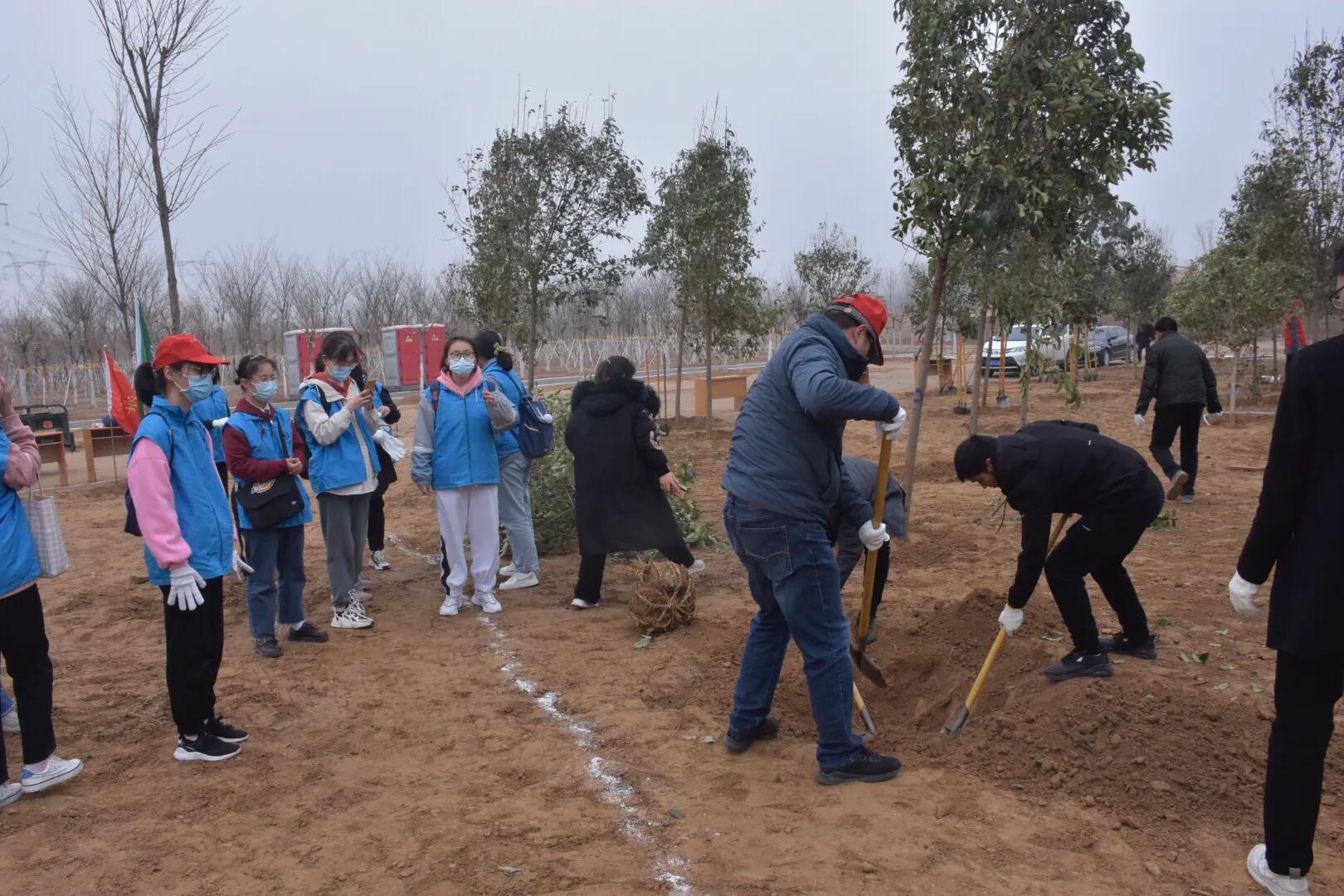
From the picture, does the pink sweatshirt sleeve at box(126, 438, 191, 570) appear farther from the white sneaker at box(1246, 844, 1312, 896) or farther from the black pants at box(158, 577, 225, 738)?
the white sneaker at box(1246, 844, 1312, 896)

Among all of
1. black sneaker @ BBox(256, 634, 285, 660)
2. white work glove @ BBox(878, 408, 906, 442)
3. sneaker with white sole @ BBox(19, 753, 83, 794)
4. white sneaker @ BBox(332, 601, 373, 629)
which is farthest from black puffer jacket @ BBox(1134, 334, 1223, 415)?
sneaker with white sole @ BBox(19, 753, 83, 794)

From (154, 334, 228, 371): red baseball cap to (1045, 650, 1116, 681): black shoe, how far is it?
4013 millimetres

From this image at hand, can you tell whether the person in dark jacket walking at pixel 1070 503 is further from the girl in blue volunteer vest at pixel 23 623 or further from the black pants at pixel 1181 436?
the black pants at pixel 1181 436

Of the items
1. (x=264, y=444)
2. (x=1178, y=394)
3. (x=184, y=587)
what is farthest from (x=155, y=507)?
(x=1178, y=394)

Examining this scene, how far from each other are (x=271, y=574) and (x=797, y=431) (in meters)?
3.62

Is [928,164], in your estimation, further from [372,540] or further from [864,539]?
[372,540]

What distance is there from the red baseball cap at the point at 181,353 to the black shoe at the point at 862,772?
3.07 m

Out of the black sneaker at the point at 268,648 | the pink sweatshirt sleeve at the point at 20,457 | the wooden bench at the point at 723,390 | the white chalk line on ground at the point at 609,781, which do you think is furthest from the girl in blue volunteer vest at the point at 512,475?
the wooden bench at the point at 723,390

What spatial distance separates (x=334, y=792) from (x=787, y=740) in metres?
1.99

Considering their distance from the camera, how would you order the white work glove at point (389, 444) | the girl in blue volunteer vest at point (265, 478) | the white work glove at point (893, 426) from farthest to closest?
the white work glove at point (389, 444), the girl in blue volunteer vest at point (265, 478), the white work glove at point (893, 426)

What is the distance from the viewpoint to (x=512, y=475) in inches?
272

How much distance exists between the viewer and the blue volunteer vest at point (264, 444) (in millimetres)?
5633

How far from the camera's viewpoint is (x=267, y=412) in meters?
5.81

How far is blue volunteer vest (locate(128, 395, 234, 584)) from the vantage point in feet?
13.5
